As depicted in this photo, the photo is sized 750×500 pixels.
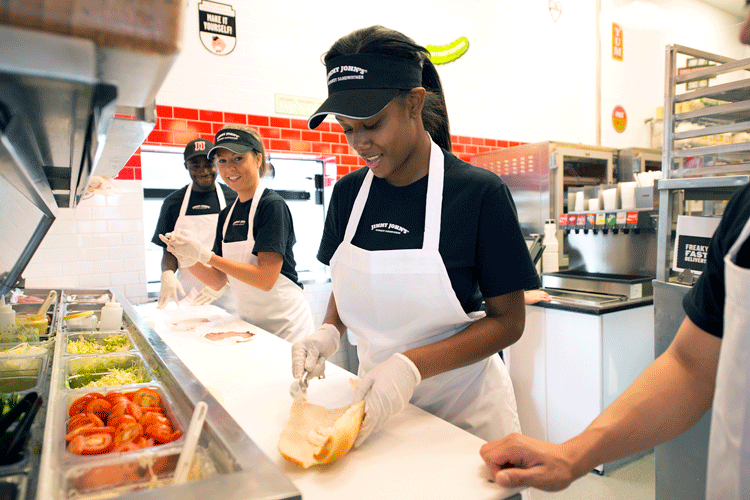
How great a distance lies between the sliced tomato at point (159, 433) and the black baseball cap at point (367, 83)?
90 cm

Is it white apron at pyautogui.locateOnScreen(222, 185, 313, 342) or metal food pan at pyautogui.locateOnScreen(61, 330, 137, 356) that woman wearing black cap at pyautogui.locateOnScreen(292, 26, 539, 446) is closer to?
metal food pan at pyautogui.locateOnScreen(61, 330, 137, 356)

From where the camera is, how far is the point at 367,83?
137 centimetres

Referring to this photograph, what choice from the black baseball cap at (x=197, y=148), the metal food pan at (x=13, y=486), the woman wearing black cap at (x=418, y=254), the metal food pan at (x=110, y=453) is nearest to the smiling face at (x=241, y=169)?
the black baseball cap at (x=197, y=148)

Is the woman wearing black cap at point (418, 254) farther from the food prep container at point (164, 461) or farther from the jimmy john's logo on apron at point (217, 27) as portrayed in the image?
the jimmy john's logo on apron at point (217, 27)

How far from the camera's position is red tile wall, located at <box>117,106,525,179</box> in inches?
149

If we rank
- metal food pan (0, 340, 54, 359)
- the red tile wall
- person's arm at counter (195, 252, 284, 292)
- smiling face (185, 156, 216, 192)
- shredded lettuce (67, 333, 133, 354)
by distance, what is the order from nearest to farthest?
metal food pan (0, 340, 54, 359)
shredded lettuce (67, 333, 133, 354)
person's arm at counter (195, 252, 284, 292)
smiling face (185, 156, 216, 192)
the red tile wall

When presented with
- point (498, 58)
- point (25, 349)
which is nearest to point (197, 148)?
point (25, 349)

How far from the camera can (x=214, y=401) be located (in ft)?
3.66

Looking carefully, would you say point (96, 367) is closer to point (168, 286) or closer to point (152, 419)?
point (152, 419)

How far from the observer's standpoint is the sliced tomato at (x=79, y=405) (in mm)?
1200

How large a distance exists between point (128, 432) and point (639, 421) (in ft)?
3.50

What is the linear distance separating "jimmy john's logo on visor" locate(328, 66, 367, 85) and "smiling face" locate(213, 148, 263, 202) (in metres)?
1.38

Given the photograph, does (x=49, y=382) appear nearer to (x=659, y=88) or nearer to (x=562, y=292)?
(x=562, y=292)

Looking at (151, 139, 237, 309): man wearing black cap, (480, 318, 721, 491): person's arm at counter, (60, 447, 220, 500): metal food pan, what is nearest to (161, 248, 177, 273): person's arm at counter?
(151, 139, 237, 309): man wearing black cap
